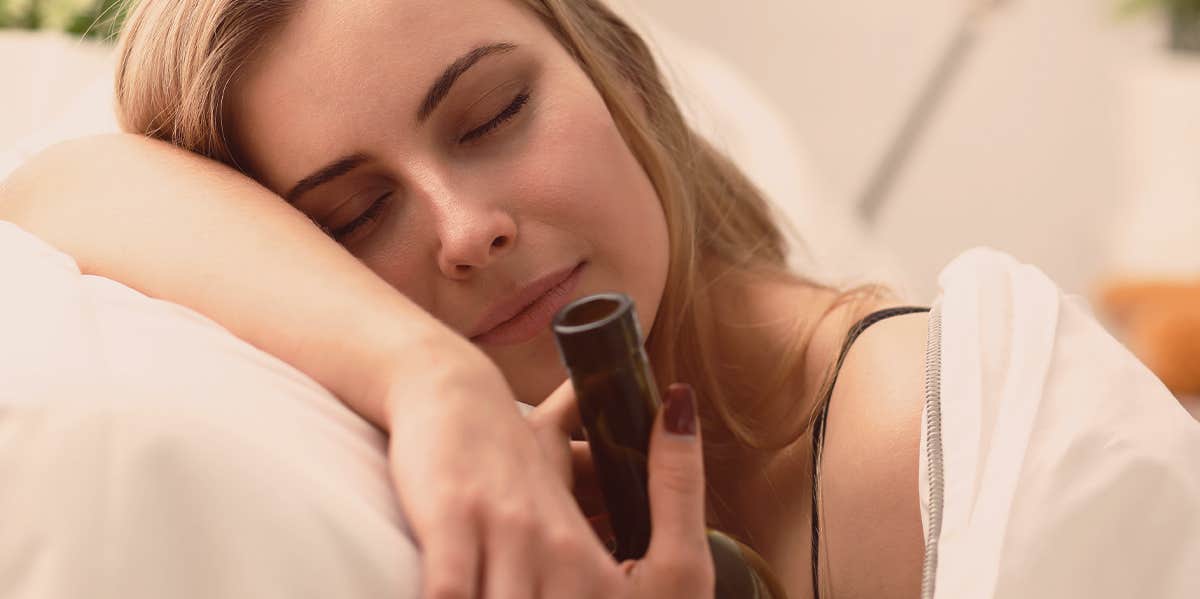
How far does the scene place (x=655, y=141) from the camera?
1030 mm

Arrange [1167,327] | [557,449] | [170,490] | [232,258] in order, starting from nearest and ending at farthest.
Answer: [170,490] → [557,449] → [232,258] → [1167,327]

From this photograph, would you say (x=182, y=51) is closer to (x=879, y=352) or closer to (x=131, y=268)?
(x=131, y=268)

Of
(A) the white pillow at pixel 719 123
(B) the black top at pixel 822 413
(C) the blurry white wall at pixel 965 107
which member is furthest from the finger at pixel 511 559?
(C) the blurry white wall at pixel 965 107

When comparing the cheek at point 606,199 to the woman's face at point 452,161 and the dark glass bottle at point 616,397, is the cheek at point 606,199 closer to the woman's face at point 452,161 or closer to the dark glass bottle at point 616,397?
the woman's face at point 452,161

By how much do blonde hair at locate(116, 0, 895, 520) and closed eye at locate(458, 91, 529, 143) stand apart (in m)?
0.13

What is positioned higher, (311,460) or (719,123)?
(311,460)

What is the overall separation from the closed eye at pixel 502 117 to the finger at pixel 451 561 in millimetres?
426

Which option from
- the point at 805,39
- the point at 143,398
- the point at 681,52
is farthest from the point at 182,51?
the point at 805,39

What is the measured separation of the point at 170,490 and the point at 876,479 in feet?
1.58

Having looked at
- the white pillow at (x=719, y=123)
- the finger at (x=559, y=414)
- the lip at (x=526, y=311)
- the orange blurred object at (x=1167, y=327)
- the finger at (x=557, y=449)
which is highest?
the finger at (x=559, y=414)

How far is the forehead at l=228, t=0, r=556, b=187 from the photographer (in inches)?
32.8

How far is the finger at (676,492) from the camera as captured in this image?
0.52 m

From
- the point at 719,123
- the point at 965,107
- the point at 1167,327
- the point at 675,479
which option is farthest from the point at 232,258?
the point at 965,107

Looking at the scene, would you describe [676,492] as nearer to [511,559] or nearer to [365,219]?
[511,559]
